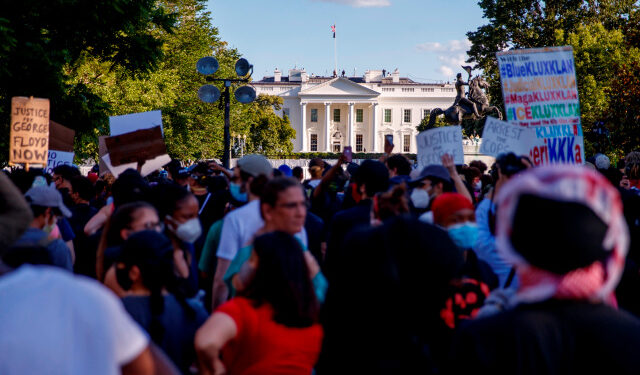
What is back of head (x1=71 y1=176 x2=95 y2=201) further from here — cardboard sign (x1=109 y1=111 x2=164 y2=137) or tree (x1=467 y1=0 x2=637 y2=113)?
tree (x1=467 y1=0 x2=637 y2=113)

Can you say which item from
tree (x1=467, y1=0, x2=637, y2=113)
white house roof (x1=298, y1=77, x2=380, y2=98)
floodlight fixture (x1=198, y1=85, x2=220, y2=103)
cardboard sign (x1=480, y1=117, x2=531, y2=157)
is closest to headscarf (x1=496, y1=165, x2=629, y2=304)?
cardboard sign (x1=480, y1=117, x2=531, y2=157)

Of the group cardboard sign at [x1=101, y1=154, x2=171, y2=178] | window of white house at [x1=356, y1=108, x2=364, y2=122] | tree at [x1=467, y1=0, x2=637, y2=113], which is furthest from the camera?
window of white house at [x1=356, y1=108, x2=364, y2=122]

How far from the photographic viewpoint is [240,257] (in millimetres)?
3408

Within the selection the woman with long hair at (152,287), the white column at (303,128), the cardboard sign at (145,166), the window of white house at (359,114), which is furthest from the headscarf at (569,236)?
the window of white house at (359,114)

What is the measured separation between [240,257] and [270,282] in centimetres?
81

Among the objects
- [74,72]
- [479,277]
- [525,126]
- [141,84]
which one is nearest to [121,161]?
[525,126]

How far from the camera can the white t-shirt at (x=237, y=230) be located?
415 centimetres

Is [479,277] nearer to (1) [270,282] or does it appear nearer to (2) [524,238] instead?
(1) [270,282]

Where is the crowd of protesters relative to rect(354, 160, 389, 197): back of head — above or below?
below

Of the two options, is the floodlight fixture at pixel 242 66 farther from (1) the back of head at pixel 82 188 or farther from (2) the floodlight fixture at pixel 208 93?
(1) the back of head at pixel 82 188

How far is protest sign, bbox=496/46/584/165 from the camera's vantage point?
23.7 feet

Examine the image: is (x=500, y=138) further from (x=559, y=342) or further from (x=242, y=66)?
(x=242, y=66)

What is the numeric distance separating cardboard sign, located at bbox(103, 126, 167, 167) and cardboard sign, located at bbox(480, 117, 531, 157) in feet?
11.1

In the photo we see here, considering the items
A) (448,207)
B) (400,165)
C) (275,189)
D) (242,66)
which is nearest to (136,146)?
(400,165)
